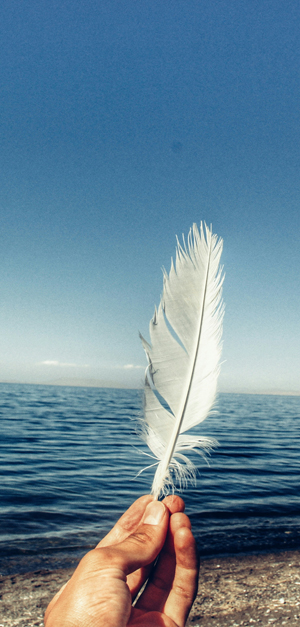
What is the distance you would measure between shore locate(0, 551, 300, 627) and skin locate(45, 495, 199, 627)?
1774 mm

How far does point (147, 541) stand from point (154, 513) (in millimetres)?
347

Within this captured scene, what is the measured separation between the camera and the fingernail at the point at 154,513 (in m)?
2.51

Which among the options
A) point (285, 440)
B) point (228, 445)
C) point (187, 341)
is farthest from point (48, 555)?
point (285, 440)

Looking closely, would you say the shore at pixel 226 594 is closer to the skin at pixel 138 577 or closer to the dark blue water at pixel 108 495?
the dark blue water at pixel 108 495

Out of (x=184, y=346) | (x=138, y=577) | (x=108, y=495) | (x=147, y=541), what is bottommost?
(x=108, y=495)

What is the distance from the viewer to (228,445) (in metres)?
16.1

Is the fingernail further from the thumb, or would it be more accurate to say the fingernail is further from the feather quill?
the feather quill

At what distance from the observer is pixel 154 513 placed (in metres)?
2.57

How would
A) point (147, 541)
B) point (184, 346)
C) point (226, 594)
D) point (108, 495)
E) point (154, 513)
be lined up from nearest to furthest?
point (147, 541) → point (154, 513) → point (184, 346) → point (226, 594) → point (108, 495)

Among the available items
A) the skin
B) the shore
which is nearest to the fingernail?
the skin

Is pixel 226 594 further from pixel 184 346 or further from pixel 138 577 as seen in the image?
pixel 184 346

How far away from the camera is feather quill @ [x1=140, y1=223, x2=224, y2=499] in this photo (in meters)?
2.95

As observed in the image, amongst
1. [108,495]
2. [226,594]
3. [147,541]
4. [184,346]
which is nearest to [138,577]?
[147,541]

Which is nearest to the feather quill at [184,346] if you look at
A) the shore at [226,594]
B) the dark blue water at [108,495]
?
the dark blue water at [108,495]
